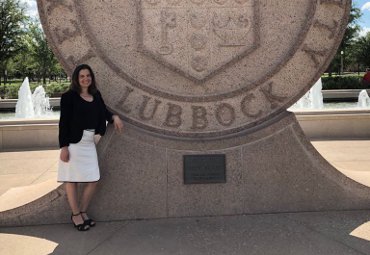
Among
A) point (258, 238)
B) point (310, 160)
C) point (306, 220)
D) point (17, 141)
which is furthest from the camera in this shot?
point (17, 141)

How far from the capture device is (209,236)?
3691 millimetres

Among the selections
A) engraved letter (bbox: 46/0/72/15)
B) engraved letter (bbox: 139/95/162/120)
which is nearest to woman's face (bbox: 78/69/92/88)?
engraved letter (bbox: 139/95/162/120)

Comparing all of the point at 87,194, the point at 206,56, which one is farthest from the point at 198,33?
the point at 87,194

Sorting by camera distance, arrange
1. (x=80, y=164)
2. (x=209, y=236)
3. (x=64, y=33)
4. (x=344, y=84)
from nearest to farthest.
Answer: (x=209, y=236) → (x=80, y=164) → (x=64, y=33) → (x=344, y=84)

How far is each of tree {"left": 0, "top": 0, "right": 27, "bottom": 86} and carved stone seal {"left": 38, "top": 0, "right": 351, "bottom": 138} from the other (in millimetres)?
32419

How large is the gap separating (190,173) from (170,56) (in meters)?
1.28

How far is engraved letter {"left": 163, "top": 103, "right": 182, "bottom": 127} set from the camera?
437cm

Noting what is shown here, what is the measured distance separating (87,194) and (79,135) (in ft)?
2.04

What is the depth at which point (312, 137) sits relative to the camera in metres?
9.11

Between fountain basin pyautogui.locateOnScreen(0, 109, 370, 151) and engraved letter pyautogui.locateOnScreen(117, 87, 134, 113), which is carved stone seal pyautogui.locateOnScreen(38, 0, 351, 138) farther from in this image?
fountain basin pyautogui.locateOnScreen(0, 109, 370, 151)

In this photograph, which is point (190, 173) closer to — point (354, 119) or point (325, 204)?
point (325, 204)

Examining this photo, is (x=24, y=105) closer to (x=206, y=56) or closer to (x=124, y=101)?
(x=124, y=101)

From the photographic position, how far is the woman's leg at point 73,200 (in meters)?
3.89

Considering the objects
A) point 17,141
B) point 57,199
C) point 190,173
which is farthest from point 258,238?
point 17,141
